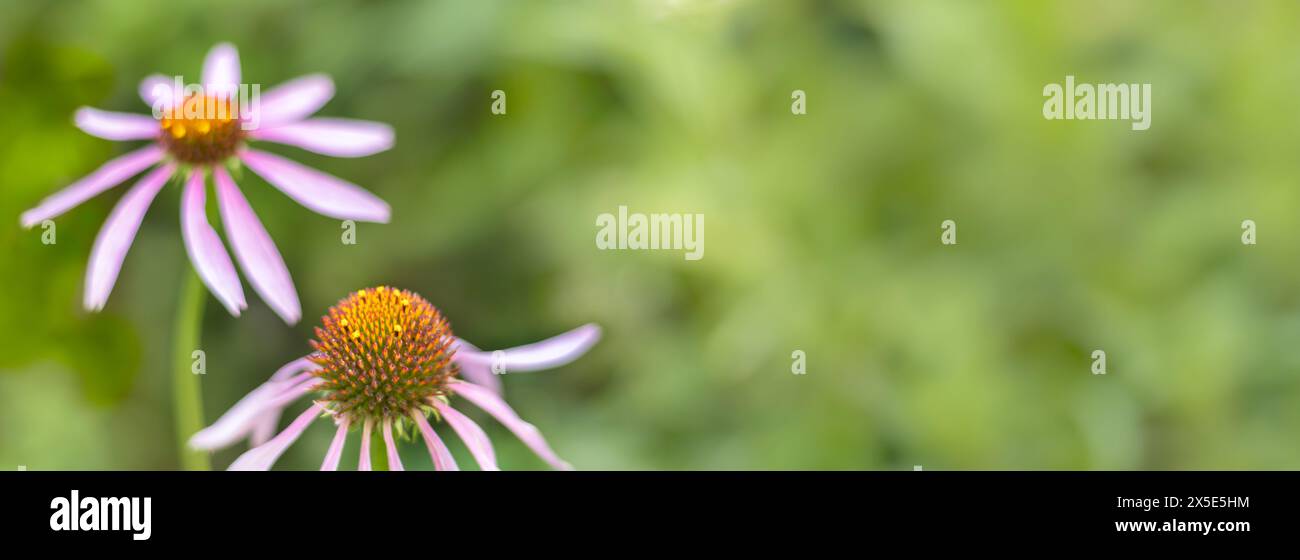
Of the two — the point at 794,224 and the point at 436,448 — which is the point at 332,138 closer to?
the point at 436,448

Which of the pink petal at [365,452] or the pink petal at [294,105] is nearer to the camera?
the pink petal at [365,452]

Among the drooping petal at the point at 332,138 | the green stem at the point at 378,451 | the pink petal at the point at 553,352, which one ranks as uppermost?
the drooping petal at the point at 332,138

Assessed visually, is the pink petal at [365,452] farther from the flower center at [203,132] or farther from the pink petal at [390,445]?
the flower center at [203,132]

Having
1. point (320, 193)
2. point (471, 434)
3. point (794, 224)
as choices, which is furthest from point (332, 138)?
point (794, 224)

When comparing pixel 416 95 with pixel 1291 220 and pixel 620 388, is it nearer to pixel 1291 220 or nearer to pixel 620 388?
pixel 620 388

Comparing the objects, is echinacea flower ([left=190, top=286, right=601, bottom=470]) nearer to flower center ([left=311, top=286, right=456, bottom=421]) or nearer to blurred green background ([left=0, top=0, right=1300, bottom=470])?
flower center ([left=311, top=286, right=456, bottom=421])
